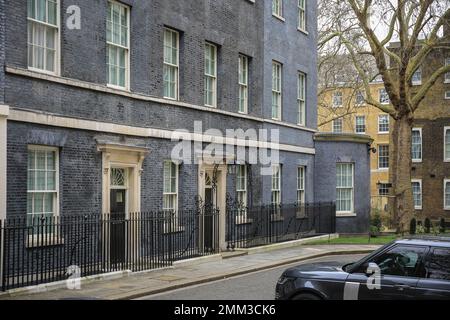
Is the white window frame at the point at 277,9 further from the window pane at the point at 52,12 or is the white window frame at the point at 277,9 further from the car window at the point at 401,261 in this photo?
the car window at the point at 401,261

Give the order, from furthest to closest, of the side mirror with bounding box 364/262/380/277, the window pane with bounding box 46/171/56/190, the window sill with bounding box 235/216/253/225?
the window sill with bounding box 235/216/253/225 < the window pane with bounding box 46/171/56/190 < the side mirror with bounding box 364/262/380/277

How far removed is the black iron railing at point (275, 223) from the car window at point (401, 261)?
41.2 feet

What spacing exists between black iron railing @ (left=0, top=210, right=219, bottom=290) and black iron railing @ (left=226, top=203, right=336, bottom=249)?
2.47 metres

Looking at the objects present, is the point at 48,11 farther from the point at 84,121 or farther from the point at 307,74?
the point at 307,74

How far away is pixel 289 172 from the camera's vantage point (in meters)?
27.8

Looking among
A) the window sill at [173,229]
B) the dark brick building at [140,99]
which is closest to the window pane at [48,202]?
the dark brick building at [140,99]

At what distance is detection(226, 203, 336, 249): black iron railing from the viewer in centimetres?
2316

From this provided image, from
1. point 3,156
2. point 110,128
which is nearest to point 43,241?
point 3,156

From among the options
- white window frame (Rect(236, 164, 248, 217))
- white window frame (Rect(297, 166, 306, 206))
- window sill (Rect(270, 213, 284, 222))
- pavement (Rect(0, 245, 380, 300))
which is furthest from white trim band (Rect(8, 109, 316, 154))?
white window frame (Rect(297, 166, 306, 206))

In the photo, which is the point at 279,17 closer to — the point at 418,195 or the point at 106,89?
the point at 106,89

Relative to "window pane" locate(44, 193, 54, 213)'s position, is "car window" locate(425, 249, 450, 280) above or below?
below

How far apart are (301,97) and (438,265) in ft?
68.8

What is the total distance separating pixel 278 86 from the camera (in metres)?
27.4

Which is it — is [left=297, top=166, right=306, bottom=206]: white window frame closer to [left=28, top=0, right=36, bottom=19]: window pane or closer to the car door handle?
[left=28, top=0, right=36, bottom=19]: window pane
